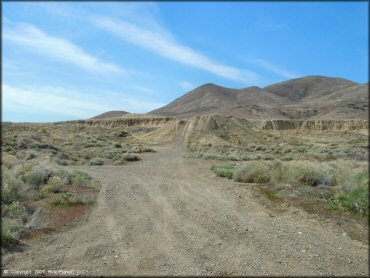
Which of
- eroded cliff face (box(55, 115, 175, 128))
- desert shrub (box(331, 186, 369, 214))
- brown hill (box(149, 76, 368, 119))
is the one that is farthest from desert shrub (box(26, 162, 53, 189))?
brown hill (box(149, 76, 368, 119))

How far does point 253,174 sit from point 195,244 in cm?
909

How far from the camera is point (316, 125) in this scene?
240ft

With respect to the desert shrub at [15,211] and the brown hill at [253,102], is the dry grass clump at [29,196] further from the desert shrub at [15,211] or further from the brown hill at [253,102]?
the brown hill at [253,102]

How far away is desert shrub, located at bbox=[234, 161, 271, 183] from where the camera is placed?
15.7m

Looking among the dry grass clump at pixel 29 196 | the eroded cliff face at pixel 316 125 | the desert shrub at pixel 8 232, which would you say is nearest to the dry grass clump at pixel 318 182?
the dry grass clump at pixel 29 196

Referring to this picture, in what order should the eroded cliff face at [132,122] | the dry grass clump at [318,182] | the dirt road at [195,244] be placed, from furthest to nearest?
the eroded cliff face at [132,122] < the dry grass clump at [318,182] < the dirt road at [195,244]

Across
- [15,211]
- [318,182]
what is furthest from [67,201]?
[318,182]

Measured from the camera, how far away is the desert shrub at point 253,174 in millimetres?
15719

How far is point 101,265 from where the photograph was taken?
629 centimetres

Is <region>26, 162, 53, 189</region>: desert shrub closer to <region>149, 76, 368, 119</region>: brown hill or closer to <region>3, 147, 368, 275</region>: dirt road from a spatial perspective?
<region>3, 147, 368, 275</region>: dirt road

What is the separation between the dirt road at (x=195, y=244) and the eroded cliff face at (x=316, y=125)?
58.9 meters

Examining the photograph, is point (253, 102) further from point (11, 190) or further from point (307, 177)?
point (11, 190)

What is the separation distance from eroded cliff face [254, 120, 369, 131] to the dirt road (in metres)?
58.9

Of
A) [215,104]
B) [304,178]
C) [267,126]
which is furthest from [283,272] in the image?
[215,104]
